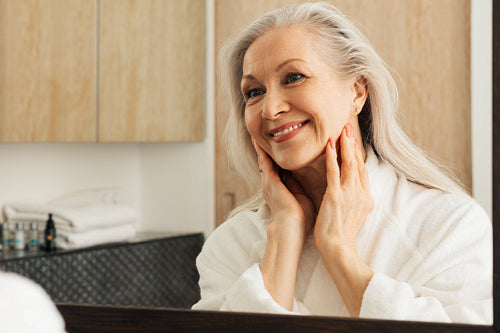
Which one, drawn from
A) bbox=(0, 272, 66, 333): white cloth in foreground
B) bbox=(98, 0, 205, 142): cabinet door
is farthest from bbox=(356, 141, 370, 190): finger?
bbox=(0, 272, 66, 333): white cloth in foreground

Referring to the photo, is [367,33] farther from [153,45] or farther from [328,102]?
[153,45]

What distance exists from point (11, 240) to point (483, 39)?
0.46 m

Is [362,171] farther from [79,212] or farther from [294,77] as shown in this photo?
[79,212]

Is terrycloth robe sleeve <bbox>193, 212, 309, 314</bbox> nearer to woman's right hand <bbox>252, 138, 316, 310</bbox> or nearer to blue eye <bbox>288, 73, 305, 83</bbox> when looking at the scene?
woman's right hand <bbox>252, 138, 316, 310</bbox>

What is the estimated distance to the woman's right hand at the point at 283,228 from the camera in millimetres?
453

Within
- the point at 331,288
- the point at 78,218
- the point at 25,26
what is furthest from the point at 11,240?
the point at 331,288

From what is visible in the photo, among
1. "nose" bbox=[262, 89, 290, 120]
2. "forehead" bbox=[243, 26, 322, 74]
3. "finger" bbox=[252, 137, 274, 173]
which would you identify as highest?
"forehead" bbox=[243, 26, 322, 74]

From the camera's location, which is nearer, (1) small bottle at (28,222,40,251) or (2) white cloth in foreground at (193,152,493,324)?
(2) white cloth in foreground at (193,152,493,324)

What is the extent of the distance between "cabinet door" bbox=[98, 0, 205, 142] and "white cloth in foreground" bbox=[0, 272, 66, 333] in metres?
0.20

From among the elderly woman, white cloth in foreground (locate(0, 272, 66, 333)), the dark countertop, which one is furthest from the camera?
the dark countertop

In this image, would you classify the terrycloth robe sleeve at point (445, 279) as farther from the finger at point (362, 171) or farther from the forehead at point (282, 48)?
the forehead at point (282, 48)

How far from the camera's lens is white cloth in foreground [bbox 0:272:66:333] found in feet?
1.06

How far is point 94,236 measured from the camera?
570 mm

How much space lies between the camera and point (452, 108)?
0.43m
